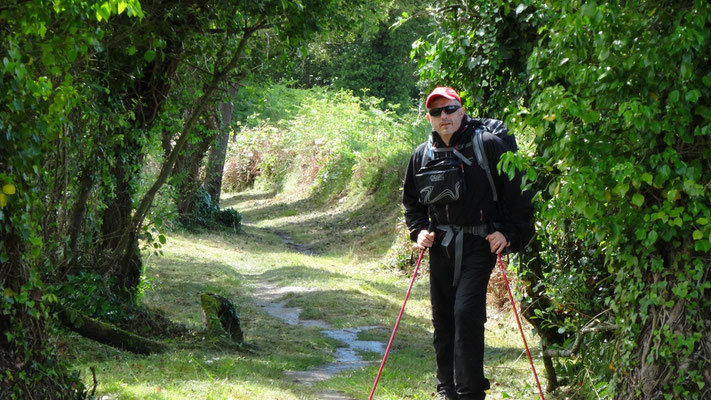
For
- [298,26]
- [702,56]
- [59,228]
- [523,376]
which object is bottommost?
[523,376]

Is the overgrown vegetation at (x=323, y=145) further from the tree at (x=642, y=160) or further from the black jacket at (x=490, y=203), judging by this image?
the tree at (x=642, y=160)

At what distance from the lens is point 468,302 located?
5.69 metres

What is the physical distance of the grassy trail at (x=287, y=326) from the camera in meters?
6.93

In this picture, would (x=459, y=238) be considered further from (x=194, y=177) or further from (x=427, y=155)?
(x=194, y=177)

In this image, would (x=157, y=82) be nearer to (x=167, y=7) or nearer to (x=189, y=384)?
(x=167, y=7)

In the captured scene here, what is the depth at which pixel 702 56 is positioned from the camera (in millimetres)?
4207

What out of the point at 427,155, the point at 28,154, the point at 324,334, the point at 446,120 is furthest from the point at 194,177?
the point at 28,154

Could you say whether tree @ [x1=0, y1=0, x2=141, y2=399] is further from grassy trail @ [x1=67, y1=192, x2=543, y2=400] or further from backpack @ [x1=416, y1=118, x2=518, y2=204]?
backpack @ [x1=416, y1=118, x2=518, y2=204]

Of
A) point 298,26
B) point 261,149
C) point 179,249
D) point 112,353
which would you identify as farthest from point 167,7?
point 261,149

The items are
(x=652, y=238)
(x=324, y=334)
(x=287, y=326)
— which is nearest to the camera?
(x=652, y=238)

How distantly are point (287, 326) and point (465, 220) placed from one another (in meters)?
6.07

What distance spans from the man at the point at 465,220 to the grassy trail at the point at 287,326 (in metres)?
1.06

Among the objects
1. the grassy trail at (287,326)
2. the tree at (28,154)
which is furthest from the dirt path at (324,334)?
the tree at (28,154)

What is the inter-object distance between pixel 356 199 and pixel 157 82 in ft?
61.4
